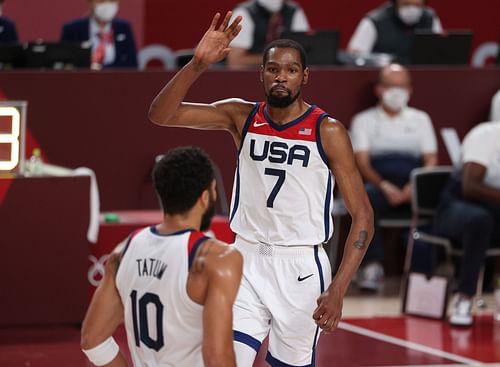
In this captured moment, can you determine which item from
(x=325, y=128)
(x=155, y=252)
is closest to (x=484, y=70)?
(x=325, y=128)

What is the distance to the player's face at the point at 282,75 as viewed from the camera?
588 cm

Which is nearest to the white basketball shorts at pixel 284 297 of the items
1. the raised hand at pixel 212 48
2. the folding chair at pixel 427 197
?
the raised hand at pixel 212 48

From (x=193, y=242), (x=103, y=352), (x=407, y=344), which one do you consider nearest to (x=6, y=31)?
(x=407, y=344)

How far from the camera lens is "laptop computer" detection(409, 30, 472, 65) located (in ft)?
38.4

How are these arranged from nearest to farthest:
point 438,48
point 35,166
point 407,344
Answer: point 407,344, point 35,166, point 438,48

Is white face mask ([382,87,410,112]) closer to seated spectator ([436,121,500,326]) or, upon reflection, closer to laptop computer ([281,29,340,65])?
laptop computer ([281,29,340,65])

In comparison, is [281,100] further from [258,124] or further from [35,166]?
[35,166]

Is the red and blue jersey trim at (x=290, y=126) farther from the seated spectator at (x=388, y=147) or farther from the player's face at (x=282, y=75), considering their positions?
the seated spectator at (x=388, y=147)

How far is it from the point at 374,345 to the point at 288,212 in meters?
3.21

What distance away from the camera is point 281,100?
5.93 metres

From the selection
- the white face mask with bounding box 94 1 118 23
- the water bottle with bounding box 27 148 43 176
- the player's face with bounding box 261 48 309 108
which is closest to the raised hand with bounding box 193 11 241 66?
the player's face with bounding box 261 48 309 108

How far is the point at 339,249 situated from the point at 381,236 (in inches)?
15.9

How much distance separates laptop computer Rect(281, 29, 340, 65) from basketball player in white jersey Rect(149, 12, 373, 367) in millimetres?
5254

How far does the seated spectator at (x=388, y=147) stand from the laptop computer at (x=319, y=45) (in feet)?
1.87
